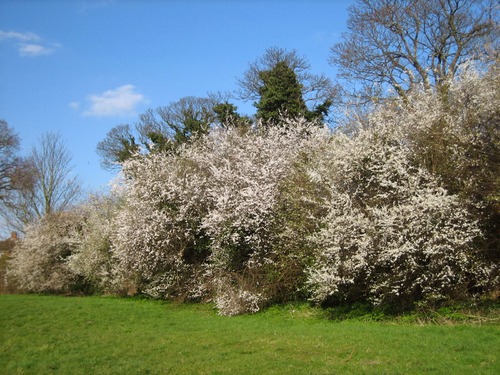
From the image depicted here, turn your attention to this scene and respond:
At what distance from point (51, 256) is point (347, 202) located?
65.9 feet

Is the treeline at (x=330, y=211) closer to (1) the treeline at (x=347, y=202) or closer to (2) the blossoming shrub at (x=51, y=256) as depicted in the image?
(1) the treeline at (x=347, y=202)

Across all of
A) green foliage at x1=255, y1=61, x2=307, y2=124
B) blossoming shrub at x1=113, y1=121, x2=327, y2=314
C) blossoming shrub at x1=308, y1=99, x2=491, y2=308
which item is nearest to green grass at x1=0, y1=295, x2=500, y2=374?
blossoming shrub at x1=308, y1=99, x2=491, y2=308

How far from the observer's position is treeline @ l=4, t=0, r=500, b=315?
10633 mm

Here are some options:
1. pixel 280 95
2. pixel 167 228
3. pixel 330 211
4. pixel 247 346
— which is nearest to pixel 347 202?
pixel 330 211

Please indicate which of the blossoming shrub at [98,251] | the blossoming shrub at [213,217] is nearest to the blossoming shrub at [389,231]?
the blossoming shrub at [213,217]

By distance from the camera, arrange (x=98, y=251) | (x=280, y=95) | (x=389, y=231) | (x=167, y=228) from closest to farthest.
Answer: (x=389, y=231), (x=167, y=228), (x=98, y=251), (x=280, y=95)

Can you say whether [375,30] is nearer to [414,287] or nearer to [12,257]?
[414,287]

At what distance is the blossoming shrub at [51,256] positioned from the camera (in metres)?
25.6

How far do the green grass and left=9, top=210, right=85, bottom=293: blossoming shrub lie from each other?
12.8m

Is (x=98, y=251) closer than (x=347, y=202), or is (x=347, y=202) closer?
(x=347, y=202)

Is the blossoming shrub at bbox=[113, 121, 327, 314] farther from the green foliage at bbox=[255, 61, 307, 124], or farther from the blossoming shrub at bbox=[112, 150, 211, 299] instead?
the green foliage at bbox=[255, 61, 307, 124]

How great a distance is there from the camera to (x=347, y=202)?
11.7 m

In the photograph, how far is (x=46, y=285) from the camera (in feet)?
84.7

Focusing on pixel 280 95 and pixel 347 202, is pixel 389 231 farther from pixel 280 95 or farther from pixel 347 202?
pixel 280 95
